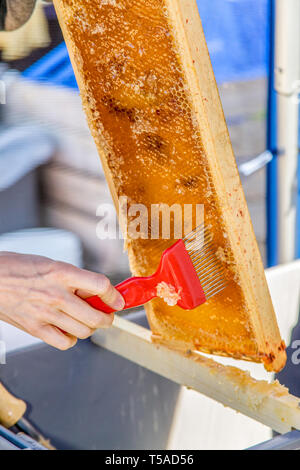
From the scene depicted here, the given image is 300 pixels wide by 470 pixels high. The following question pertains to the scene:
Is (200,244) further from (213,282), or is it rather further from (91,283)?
(91,283)

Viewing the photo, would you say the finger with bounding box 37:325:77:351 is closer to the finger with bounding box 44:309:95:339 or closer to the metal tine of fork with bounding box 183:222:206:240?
the finger with bounding box 44:309:95:339

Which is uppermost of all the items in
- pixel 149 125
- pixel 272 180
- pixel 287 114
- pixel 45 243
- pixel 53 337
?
pixel 287 114

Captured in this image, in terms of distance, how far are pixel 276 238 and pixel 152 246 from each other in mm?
1940

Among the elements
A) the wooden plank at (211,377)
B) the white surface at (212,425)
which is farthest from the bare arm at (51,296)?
the white surface at (212,425)

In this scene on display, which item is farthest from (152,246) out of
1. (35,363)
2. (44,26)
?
(44,26)

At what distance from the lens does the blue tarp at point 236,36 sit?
2467 mm

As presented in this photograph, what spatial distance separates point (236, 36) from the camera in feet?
8.46

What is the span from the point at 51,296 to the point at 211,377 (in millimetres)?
442

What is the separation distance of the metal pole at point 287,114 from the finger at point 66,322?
218cm

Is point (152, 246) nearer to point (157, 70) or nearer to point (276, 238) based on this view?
point (157, 70)

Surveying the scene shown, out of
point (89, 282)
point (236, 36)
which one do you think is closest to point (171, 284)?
point (89, 282)

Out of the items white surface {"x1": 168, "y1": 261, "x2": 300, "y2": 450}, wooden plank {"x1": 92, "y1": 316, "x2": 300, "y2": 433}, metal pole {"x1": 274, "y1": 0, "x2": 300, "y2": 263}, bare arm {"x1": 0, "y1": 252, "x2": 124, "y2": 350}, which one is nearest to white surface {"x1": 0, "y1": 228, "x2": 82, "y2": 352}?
wooden plank {"x1": 92, "y1": 316, "x2": 300, "y2": 433}

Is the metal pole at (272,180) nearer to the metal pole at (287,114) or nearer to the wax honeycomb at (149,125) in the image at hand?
the metal pole at (287,114)

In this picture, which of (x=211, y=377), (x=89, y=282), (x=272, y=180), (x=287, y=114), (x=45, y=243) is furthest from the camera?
(x=272, y=180)
